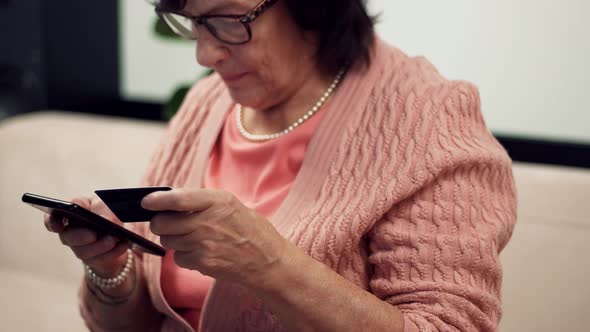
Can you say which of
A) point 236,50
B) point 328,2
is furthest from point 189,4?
point 328,2

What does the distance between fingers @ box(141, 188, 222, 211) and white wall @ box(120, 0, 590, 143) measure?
4.01ft

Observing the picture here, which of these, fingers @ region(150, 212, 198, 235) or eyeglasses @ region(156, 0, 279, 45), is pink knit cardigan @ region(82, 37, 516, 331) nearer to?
eyeglasses @ region(156, 0, 279, 45)

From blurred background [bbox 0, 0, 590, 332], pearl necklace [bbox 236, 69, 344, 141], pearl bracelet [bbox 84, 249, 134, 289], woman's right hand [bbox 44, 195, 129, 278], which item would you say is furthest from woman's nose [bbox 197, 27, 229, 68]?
blurred background [bbox 0, 0, 590, 332]

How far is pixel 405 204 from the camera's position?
3.54ft

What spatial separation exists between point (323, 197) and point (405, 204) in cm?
13

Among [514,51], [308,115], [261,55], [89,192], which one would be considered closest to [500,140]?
[514,51]

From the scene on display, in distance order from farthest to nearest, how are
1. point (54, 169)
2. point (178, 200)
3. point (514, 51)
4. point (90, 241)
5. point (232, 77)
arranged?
point (54, 169) < point (514, 51) < point (232, 77) < point (90, 241) < point (178, 200)

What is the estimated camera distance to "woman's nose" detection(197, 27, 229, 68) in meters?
1.15

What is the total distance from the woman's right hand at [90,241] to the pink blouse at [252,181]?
0.12 metres

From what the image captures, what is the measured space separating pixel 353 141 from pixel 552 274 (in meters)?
0.59

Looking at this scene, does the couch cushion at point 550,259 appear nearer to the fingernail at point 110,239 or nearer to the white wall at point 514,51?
the white wall at point 514,51

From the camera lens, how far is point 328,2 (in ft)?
3.86

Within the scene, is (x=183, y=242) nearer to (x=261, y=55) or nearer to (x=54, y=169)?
(x=261, y=55)

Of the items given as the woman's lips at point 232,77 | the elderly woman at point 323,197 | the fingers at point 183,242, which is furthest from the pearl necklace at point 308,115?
the fingers at point 183,242
